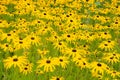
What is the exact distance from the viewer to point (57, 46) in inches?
334

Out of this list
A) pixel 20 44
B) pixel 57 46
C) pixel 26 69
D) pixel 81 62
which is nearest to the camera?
pixel 26 69

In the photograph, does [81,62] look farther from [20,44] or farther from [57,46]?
[20,44]

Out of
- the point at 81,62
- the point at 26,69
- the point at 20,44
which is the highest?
the point at 20,44

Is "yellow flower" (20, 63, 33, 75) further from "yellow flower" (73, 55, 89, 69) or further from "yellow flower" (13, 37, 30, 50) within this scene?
"yellow flower" (73, 55, 89, 69)

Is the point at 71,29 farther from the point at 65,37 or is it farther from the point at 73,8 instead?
the point at 73,8

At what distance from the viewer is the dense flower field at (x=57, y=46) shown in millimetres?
7273

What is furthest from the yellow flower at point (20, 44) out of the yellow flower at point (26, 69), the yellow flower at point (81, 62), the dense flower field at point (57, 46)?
the yellow flower at point (81, 62)

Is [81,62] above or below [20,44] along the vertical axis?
below

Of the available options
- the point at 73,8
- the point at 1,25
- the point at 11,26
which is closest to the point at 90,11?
the point at 73,8

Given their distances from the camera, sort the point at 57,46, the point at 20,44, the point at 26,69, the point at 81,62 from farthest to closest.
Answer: the point at 57,46
the point at 20,44
the point at 81,62
the point at 26,69

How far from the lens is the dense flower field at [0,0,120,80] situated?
23.9 ft

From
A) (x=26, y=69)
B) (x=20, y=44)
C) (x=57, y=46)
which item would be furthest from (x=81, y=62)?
(x=20, y=44)

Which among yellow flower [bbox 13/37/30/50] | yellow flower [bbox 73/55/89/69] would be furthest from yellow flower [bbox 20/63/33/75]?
yellow flower [bbox 73/55/89/69]

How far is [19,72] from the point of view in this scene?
Answer: 24.5ft
